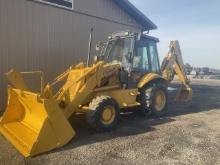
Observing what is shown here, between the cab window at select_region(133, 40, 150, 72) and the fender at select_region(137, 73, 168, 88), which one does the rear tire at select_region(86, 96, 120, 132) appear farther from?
the cab window at select_region(133, 40, 150, 72)

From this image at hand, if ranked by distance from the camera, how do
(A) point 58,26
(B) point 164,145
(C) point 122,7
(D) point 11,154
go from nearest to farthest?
(D) point 11,154, (B) point 164,145, (A) point 58,26, (C) point 122,7

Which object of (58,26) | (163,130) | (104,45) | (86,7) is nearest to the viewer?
(163,130)

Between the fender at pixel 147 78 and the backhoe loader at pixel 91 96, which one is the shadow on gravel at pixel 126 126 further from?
the fender at pixel 147 78

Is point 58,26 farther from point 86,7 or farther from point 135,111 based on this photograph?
point 135,111

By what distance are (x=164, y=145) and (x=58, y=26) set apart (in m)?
6.90

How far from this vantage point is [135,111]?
9984mm

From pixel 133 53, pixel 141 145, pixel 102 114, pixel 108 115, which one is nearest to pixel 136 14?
pixel 133 53

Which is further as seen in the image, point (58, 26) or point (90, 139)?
point (58, 26)

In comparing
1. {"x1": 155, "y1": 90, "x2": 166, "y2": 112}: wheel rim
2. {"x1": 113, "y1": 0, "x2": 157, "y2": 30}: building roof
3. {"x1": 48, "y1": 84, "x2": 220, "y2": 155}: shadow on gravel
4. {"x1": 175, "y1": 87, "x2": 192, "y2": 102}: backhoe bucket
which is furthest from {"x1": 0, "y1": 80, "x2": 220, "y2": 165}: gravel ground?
{"x1": 113, "y1": 0, "x2": 157, "y2": 30}: building roof

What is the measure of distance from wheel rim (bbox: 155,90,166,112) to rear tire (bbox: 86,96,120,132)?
89.3 inches

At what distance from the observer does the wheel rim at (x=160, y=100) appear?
9584mm

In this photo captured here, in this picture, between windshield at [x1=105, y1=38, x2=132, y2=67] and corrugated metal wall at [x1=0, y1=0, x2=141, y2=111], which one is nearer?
windshield at [x1=105, y1=38, x2=132, y2=67]

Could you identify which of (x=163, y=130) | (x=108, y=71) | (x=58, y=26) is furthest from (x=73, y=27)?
(x=163, y=130)

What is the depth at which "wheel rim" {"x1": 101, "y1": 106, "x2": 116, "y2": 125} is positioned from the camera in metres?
7.45
